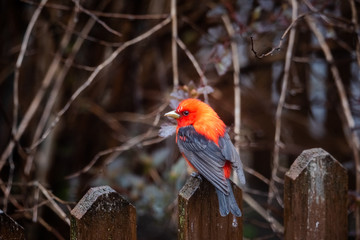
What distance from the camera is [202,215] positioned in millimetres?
1981

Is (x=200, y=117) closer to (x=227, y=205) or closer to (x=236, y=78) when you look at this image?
(x=236, y=78)

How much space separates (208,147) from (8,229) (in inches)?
41.1

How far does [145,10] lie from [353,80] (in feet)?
6.88

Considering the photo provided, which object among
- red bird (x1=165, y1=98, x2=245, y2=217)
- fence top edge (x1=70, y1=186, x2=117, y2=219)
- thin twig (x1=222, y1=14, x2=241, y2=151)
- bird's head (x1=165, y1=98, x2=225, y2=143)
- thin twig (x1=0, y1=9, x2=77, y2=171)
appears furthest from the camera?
thin twig (x1=0, y1=9, x2=77, y2=171)

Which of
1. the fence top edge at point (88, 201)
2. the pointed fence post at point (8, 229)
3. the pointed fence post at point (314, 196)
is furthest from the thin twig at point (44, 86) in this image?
the pointed fence post at point (314, 196)

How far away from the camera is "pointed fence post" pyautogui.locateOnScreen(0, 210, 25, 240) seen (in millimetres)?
1773

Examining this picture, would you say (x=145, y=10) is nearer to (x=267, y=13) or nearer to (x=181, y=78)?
(x=181, y=78)

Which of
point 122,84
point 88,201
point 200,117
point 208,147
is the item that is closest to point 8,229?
point 88,201

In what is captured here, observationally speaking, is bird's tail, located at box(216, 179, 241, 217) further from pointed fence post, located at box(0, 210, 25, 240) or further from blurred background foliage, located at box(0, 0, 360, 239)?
blurred background foliage, located at box(0, 0, 360, 239)

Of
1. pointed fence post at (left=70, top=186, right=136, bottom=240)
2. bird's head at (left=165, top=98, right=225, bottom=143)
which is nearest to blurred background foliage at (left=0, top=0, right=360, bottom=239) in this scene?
bird's head at (left=165, top=98, right=225, bottom=143)

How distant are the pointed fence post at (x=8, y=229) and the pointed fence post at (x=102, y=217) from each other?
20cm

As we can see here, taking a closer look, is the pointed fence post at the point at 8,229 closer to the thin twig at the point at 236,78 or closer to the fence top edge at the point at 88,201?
the fence top edge at the point at 88,201

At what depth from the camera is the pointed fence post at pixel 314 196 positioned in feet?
6.86

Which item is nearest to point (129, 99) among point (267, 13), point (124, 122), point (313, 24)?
point (124, 122)
